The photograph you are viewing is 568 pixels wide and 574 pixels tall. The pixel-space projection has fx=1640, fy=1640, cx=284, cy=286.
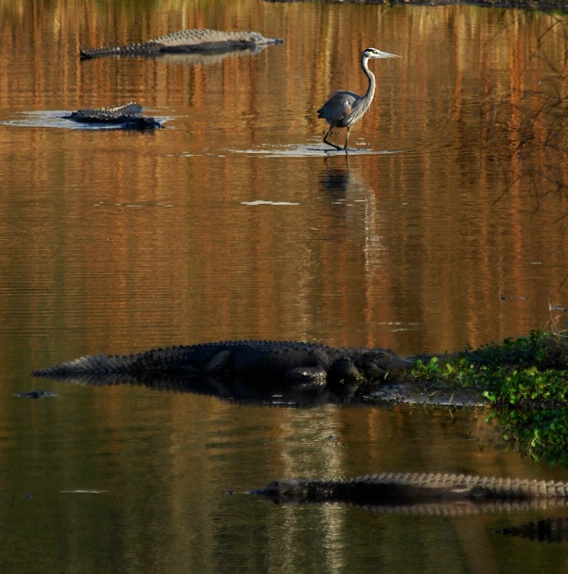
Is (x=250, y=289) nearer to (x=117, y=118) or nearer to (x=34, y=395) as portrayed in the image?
(x=34, y=395)

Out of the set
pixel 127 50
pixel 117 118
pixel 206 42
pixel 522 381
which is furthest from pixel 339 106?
pixel 206 42

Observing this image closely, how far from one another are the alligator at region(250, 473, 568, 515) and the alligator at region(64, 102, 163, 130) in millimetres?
16629

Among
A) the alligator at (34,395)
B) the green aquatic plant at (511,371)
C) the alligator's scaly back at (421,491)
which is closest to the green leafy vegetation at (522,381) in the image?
the green aquatic plant at (511,371)

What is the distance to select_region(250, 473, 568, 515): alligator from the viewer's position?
7816 millimetres

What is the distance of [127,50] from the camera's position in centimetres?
3772

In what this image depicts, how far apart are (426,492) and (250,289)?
5415 mm

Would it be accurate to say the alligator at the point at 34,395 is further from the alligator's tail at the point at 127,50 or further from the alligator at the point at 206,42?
the alligator at the point at 206,42

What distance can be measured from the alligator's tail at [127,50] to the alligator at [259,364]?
25.7 meters

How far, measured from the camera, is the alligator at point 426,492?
7816mm

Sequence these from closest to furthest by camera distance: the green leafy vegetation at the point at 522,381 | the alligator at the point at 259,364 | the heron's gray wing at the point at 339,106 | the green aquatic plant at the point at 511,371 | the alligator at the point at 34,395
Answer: the green leafy vegetation at the point at 522,381, the green aquatic plant at the point at 511,371, the alligator at the point at 34,395, the alligator at the point at 259,364, the heron's gray wing at the point at 339,106

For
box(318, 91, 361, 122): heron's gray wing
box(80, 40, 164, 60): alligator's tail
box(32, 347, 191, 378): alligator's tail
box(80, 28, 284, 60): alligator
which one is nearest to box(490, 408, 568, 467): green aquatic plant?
box(32, 347, 191, 378): alligator's tail

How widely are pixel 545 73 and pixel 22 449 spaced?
2458 cm

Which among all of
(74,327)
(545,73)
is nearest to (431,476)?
(74,327)

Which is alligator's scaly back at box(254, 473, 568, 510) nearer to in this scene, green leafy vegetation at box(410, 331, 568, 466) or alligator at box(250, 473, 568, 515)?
alligator at box(250, 473, 568, 515)
